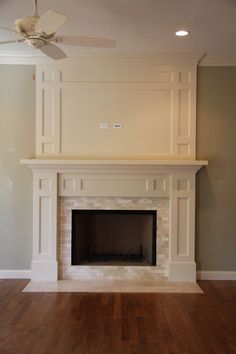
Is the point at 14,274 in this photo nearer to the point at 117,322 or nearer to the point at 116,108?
the point at 117,322

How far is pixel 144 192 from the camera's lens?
14.3 feet

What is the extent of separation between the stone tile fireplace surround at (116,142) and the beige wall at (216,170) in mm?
151

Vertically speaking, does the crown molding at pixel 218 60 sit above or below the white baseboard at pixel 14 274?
above

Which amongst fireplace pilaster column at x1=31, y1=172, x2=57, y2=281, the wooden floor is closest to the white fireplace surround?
fireplace pilaster column at x1=31, y1=172, x2=57, y2=281

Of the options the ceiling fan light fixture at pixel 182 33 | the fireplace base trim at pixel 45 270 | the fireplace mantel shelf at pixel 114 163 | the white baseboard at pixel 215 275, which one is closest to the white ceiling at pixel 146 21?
the ceiling fan light fixture at pixel 182 33

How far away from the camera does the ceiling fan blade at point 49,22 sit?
2.15 metres

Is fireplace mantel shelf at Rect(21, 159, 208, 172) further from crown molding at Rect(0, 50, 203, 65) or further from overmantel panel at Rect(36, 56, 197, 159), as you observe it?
crown molding at Rect(0, 50, 203, 65)

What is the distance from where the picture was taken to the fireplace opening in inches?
182

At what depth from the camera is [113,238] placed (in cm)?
474

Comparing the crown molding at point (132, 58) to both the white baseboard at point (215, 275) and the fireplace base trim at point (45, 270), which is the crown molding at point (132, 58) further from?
the white baseboard at point (215, 275)

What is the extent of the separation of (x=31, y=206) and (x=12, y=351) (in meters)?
2.01

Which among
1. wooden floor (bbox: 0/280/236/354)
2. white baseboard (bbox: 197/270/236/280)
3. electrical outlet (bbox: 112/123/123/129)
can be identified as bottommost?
wooden floor (bbox: 0/280/236/354)

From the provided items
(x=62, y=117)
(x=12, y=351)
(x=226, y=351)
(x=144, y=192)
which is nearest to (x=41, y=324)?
(x=12, y=351)

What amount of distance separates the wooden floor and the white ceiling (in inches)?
109
